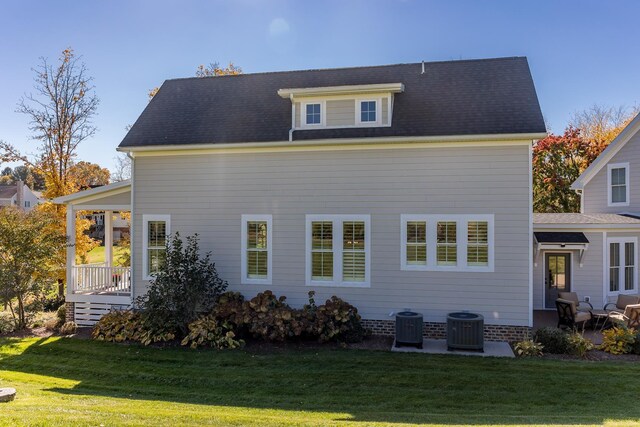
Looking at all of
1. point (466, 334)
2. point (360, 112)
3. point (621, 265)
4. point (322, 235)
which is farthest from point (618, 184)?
point (322, 235)

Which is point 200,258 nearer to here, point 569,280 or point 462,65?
A: point 462,65

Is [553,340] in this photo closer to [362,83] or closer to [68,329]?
[362,83]

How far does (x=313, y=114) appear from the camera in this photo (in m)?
11.9

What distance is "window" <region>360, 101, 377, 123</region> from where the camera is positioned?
11.6 m

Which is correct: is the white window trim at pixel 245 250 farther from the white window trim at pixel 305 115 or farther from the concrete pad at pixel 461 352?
the concrete pad at pixel 461 352

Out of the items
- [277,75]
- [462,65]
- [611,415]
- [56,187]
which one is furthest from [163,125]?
[611,415]

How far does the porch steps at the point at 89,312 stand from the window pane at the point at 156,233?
2551mm

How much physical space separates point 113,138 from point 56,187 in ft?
29.8

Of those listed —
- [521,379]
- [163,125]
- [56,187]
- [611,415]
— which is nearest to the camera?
[611,415]

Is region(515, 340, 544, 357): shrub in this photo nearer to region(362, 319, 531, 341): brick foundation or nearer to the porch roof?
region(362, 319, 531, 341): brick foundation

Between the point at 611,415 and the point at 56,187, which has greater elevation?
the point at 56,187

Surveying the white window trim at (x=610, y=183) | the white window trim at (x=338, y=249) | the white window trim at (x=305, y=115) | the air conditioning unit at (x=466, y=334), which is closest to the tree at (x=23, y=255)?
the white window trim at (x=338, y=249)

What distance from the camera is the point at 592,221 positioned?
524 inches

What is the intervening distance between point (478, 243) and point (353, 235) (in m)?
3.23
